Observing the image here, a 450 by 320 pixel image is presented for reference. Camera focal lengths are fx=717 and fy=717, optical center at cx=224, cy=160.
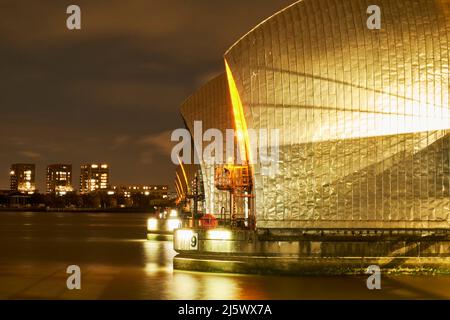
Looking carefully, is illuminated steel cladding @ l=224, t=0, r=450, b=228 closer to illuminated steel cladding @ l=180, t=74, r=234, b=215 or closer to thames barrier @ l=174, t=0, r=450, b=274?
thames barrier @ l=174, t=0, r=450, b=274

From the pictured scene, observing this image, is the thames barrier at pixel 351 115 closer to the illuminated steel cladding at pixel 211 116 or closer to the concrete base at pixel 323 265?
the concrete base at pixel 323 265

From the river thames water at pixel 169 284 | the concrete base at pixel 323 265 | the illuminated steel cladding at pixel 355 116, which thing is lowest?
the river thames water at pixel 169 284

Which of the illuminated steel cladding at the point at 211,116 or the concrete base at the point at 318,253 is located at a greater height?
the illuminated steel cladding at the point at 211,116

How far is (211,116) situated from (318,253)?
66.6ft

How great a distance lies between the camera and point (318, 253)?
26.4 metres

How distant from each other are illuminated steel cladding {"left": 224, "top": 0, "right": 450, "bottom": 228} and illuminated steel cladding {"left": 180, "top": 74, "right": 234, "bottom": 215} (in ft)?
45.8

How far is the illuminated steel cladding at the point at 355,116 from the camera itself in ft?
93.2

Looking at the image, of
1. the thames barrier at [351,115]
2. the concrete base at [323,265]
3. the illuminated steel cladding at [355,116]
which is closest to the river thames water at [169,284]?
the concrete base at [323,265]

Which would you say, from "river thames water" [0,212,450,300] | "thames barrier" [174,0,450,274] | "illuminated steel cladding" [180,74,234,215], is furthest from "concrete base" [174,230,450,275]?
"illuminated steel cladding" [180,74,234,215]

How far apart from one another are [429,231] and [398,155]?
322 centimetres

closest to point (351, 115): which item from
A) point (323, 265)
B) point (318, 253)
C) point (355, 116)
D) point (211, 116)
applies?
point (355, 116)

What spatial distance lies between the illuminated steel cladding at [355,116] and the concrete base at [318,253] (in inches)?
64.8

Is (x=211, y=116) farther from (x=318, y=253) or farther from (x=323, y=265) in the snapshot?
(x=323, y=265)
